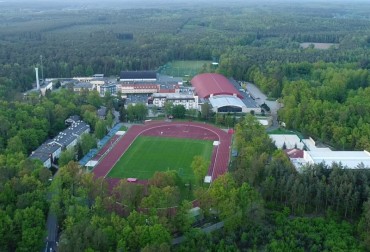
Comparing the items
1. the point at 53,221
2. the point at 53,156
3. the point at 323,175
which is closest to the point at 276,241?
the point at 323,175

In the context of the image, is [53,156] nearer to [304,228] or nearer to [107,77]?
[304,228]

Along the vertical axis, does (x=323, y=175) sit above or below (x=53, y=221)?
above

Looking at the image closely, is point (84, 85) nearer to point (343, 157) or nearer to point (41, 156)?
point (41, 156)

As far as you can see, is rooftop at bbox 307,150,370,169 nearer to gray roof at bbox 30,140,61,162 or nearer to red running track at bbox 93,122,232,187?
red running track at bbox 93,122,232,187

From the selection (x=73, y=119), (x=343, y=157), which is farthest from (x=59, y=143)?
(x=343, y=157)

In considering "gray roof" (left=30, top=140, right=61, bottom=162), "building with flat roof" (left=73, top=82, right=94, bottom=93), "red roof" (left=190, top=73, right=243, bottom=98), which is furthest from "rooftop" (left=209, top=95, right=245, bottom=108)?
"gray roof" (left=30, top=140, right=61, bottom=162)

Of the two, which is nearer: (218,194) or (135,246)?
(135,246)

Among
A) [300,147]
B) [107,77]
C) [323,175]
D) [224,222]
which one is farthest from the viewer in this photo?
[107,77]
